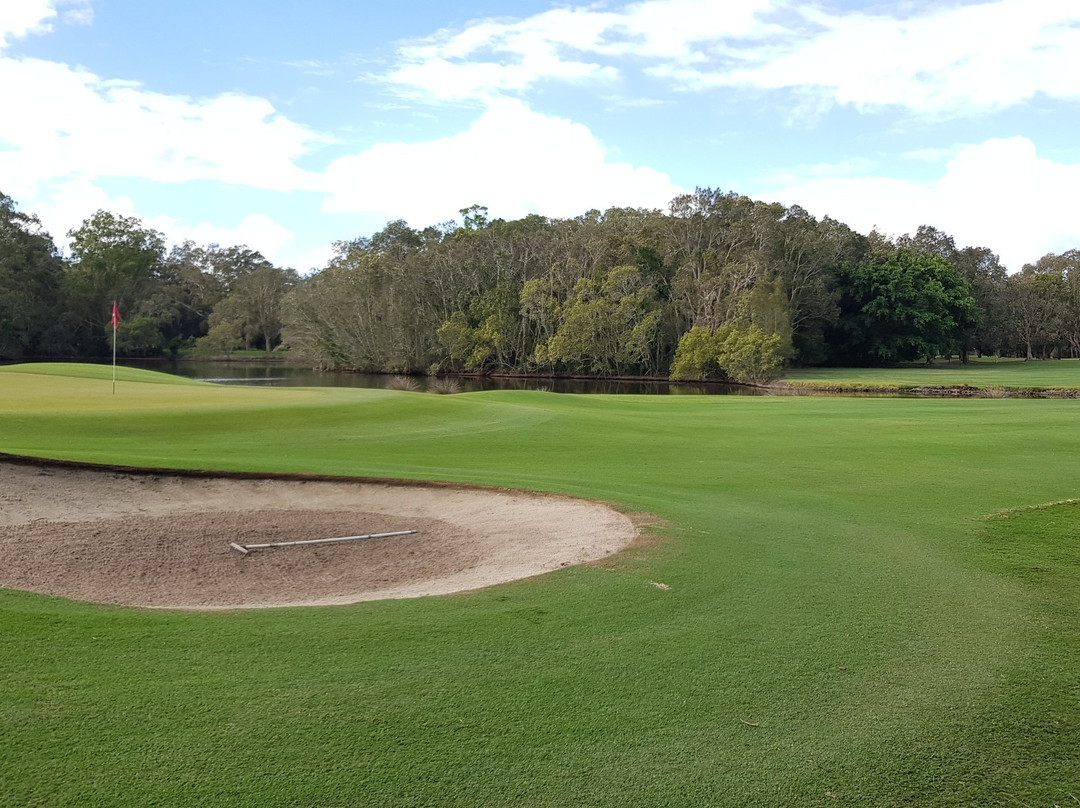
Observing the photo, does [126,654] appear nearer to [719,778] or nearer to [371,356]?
[719,778]

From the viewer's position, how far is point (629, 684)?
532cm

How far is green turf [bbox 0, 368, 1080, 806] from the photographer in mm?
4125

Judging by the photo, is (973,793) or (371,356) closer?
(973,793)

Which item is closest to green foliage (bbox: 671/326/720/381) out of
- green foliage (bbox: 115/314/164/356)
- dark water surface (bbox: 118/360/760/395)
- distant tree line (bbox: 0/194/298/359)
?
dark water surface (bbox: 118/360/760/395)

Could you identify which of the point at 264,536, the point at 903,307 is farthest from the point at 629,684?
Result: the point at 903,307

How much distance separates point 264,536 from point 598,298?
68.2 metres

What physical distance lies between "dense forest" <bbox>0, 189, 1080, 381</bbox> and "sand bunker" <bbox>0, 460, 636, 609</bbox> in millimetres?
58653

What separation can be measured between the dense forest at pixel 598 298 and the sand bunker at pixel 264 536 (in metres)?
58.7

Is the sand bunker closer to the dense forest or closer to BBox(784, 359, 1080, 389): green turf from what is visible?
BBox(784, 359, 1080, 389): green turf

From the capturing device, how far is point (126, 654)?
5.59m

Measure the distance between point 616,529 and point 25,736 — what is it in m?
6.78

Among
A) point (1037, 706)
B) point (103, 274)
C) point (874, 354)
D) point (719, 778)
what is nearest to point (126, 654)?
point (719, 778)

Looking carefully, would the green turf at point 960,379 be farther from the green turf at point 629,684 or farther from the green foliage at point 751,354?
the green turf at point 629,684

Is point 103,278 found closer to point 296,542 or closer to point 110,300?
point 110,300
